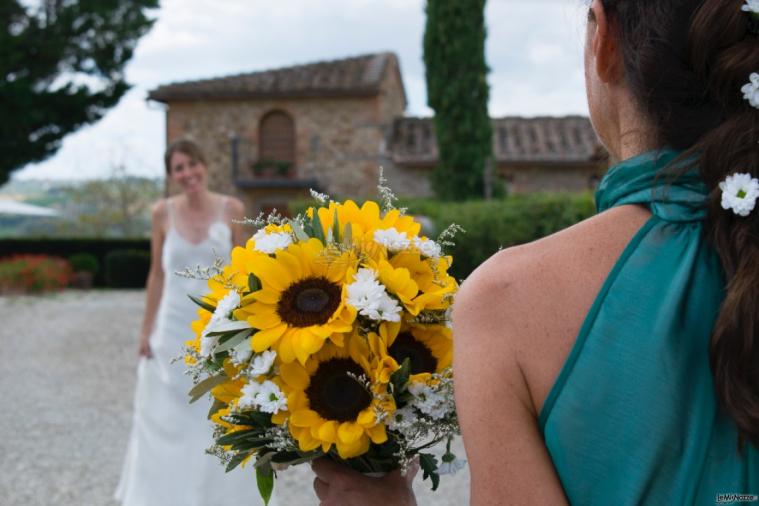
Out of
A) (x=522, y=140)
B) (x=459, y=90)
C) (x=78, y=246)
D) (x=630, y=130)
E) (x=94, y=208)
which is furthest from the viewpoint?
(x=94, y=208)

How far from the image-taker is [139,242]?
25.6m

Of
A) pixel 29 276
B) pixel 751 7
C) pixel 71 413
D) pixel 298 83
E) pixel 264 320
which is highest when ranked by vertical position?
pixel 298 83

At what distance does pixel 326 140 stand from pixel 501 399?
24514mm

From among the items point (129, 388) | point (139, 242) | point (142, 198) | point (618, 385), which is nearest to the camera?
point (618, 385)

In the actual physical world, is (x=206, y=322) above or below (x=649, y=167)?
below

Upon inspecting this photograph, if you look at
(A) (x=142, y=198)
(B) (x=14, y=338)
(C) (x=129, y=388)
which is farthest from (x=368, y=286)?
(A) (x=142, y=198)

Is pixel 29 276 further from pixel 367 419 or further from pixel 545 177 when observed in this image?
pixel 367 419

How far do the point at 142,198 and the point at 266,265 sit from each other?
3164 centimetres

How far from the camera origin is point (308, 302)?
1594mm

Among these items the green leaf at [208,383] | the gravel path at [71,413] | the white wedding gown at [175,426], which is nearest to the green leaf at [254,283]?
the green leaf at [208,383]

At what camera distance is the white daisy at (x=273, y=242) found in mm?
1667

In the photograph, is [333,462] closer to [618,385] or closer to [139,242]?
[618,385]

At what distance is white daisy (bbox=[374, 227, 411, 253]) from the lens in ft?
5.54

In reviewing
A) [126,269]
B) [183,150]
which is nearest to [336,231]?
[183,150]
